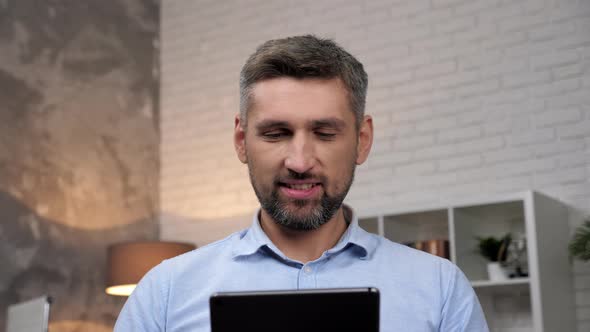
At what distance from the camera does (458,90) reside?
4781 mm

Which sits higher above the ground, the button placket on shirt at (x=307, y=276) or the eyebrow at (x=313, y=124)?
the eyebrow at (x=313, y=124)

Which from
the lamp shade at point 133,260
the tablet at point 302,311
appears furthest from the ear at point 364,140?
the lamp shade at point 133,260

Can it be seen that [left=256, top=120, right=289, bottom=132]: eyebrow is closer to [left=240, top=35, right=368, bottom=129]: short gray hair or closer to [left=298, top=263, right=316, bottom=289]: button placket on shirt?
[left=240, top=35, right=368, bottom=129]: short gray hair

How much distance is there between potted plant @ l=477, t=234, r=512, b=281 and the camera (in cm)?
412

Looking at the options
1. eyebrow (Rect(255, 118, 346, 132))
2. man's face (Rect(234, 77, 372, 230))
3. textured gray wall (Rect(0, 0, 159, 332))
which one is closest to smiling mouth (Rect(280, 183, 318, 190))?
man's face (Rect(234, 77, 372, 230))

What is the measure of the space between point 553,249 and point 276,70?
285 centimetres

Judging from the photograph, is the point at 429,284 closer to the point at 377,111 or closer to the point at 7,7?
the point at 377,111

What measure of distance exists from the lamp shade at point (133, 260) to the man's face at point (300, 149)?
11.3ft

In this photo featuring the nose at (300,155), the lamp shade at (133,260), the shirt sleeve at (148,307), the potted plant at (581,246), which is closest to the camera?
the nose at (300,155)

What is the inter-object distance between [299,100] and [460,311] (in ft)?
1.54

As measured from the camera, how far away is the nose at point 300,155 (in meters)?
1.52

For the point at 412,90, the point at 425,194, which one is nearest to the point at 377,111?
the point at 412,90

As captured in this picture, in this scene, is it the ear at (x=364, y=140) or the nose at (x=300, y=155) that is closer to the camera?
the nose at (x=300, y=155)

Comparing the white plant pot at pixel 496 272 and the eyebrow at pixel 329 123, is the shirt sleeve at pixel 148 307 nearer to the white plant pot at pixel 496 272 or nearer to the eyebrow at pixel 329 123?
the eyebrow at pixel 329 123
